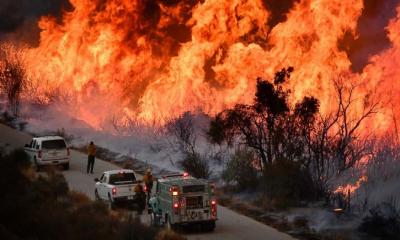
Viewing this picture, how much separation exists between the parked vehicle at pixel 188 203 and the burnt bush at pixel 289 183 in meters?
6.31

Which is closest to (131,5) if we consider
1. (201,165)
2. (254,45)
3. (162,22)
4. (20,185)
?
(162,22)

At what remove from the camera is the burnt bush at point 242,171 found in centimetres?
3775

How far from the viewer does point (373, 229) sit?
27.5 meters

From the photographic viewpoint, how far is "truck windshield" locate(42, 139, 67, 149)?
144ft

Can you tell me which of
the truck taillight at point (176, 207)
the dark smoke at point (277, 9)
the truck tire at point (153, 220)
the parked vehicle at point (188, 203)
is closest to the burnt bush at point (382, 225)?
the parked vehicle at point (188, 203)

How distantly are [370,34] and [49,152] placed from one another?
2603 cm

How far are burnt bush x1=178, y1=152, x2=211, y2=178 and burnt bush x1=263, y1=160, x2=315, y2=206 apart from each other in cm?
681

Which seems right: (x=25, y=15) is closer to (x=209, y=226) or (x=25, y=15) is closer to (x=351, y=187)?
(x=351, y=187)

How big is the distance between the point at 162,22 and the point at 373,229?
39.4 meters

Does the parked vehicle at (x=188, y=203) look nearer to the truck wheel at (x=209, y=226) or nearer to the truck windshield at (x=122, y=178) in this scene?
the truck wheel at (x=209, y=226)

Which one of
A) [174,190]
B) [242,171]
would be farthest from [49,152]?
[174,190]

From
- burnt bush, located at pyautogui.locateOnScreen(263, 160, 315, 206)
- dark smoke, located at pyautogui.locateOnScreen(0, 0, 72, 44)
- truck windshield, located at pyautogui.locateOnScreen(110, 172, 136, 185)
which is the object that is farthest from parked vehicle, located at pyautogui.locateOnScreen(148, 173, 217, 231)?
dark smoke, located at pyautogui.locateOnScreen(0, 0, 72, 44)

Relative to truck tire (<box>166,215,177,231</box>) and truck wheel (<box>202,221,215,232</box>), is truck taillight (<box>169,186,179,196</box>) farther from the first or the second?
truck wheel (<box>202,221,215,232</box>)

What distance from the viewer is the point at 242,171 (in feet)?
125
